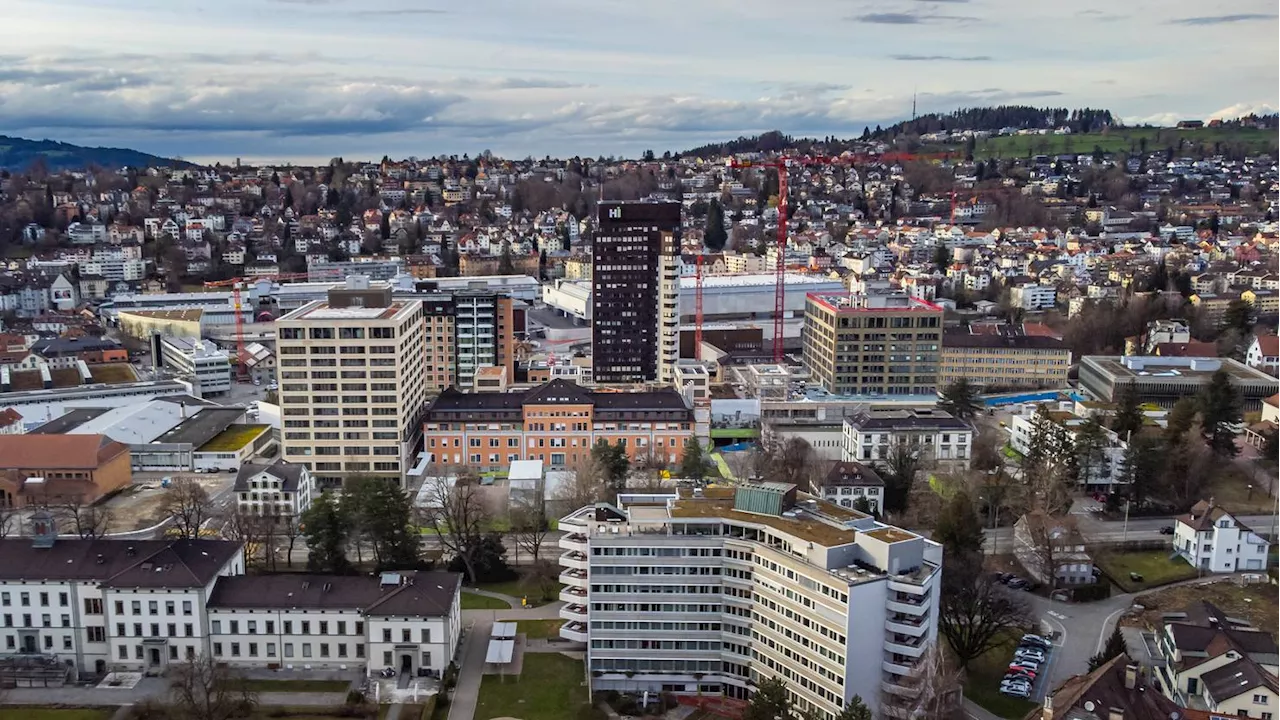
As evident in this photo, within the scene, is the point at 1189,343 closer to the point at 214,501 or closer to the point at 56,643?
the point at 214,501

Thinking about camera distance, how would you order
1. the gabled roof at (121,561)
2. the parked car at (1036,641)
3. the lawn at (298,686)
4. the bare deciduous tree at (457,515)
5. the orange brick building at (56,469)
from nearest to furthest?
the lawn at (298,686), the gabled roof at (121,561), the parked car at (1036,641), the bare deciduous tree at (457,515), the orange brick building at (56,469)

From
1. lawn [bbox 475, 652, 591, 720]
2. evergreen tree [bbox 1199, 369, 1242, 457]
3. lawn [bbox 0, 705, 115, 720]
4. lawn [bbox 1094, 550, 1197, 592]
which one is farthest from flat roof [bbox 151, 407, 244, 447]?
evergreen tree [bbox 1199, 369, 1242, 457]

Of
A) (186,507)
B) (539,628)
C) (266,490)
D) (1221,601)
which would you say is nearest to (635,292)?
(266,490)


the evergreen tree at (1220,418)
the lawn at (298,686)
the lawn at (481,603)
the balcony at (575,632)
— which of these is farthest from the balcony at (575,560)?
the evergreen tree at (1220,418)

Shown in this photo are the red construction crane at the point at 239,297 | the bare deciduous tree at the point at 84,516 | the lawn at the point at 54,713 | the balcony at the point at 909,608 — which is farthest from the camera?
the red construction crane at the point at 239,297

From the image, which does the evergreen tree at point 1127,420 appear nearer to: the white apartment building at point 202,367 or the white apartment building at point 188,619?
the white apartment building at point 188,619

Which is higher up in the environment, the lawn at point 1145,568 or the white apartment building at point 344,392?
the white apartment building at point 344,392
